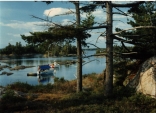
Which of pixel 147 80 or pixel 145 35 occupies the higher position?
pixel 145 35

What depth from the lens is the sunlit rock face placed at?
11.8 metres

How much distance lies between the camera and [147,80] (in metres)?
12.2

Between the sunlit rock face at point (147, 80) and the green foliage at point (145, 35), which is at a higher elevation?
the green foliage at point (145, 35)

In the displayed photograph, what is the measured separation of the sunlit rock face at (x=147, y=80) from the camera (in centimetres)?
1179

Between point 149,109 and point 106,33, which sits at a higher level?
point 106,33

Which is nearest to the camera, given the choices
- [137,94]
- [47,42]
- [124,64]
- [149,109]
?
[149,109]

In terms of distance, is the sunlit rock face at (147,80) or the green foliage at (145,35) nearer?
the sunlit rock face at (147,80)

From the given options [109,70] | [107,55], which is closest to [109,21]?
[107,55]

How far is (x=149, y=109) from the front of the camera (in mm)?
9719

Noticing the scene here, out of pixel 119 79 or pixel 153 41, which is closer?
pixel 153 41

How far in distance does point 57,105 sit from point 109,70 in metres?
3.48

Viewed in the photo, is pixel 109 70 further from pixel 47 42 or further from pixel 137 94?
pixel 47 42

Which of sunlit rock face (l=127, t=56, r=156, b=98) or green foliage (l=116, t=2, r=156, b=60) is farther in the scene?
green foliage (l=116, t=2, r=156, b=60)

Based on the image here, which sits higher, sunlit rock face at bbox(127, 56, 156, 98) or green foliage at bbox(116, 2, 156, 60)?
green foliage at bbox(116, 2, 156, 60)
